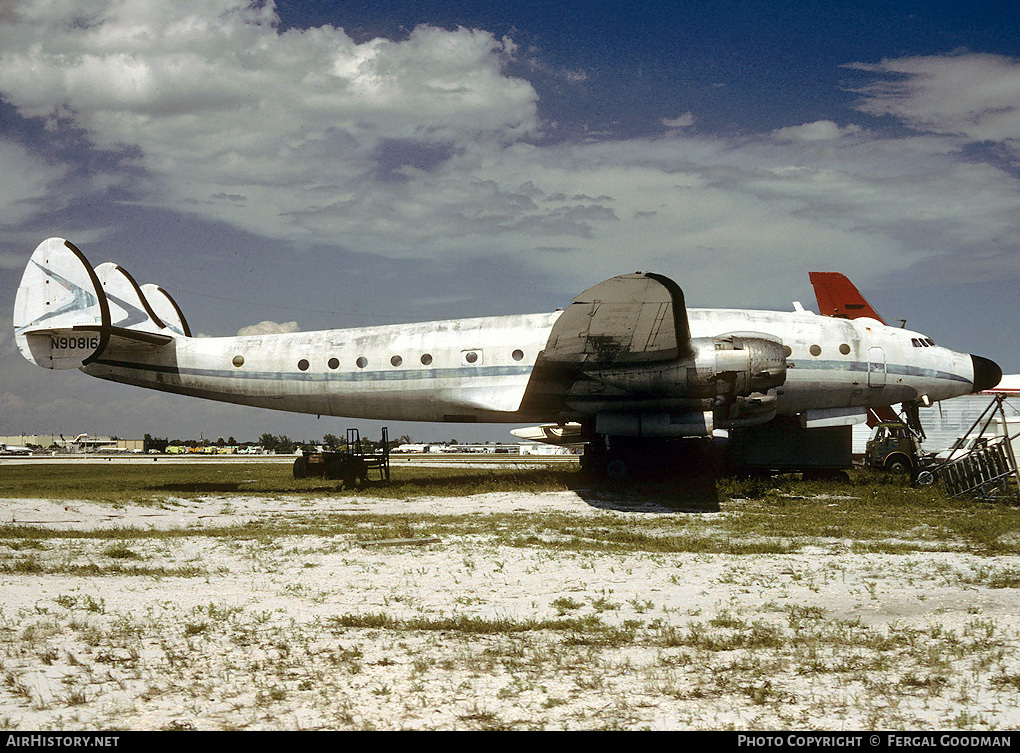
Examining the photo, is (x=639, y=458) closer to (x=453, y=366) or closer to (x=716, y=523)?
(x=453, y=366)

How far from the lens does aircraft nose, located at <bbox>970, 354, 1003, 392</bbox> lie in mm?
21562

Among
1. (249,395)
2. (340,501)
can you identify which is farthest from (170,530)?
(249,395)

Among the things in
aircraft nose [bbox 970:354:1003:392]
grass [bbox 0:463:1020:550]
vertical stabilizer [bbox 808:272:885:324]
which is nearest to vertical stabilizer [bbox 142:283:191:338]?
grass [bbox 0:463:1020:550]

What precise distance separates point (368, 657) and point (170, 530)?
922cm

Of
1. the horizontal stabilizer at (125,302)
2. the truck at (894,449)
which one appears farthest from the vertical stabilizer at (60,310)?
the truck at (894,449)

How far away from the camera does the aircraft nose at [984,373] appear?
21.6m

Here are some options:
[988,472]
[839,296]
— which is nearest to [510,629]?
[988,472]

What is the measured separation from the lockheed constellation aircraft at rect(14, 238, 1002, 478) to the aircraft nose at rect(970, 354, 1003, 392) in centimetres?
6

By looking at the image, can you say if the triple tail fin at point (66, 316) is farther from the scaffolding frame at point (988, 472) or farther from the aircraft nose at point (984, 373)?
the aircraft nose at point (984, 373)

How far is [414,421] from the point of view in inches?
851

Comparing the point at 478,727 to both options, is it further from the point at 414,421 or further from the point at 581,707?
the point at 414,421

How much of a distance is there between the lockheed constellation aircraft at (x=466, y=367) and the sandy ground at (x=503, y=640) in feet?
30.0

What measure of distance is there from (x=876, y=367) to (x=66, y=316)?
71.4 feet

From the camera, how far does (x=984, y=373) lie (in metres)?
21.6
